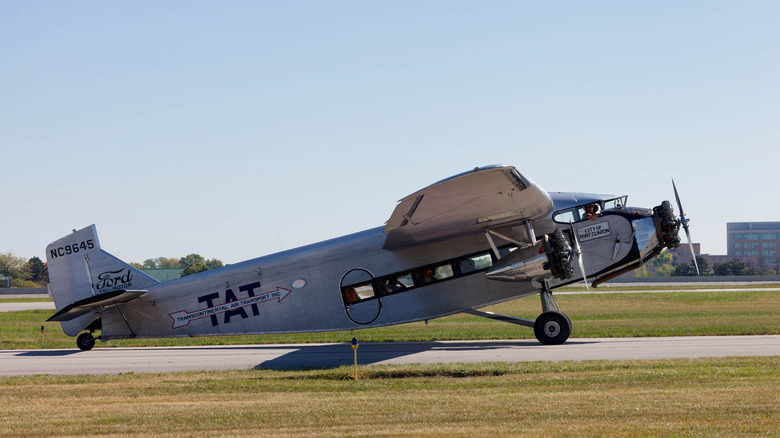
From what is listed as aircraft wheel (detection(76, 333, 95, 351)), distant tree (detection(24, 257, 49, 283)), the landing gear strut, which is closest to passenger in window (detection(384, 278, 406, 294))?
the landing gear strut

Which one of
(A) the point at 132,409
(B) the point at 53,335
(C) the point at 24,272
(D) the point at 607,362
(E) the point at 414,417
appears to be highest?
(C) the point at 24,272

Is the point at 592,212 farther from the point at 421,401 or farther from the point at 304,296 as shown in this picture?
the point at 421,401

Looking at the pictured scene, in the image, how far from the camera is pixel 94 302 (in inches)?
821

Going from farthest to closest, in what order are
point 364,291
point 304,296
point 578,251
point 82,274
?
point 82,274 < point 304,296 < point 364,291 < point 578,251

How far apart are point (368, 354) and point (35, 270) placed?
133m

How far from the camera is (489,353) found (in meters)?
19.0

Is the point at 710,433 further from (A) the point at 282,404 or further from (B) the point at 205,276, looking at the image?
(B) the point at 205,276

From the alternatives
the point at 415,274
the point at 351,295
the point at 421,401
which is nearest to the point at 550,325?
the point at 415,274

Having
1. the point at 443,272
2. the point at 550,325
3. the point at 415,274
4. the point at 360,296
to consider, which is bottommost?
the point at 550,325

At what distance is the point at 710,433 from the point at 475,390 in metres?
4.84

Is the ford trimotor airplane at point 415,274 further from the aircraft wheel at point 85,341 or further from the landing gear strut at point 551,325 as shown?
the aircraft wheel at point 85,341

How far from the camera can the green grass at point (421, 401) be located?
977 centimetres

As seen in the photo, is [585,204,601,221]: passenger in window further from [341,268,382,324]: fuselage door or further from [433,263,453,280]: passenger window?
[341,268,382,324]: fuselage door

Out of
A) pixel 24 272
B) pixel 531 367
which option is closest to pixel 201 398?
pixel 531 367
